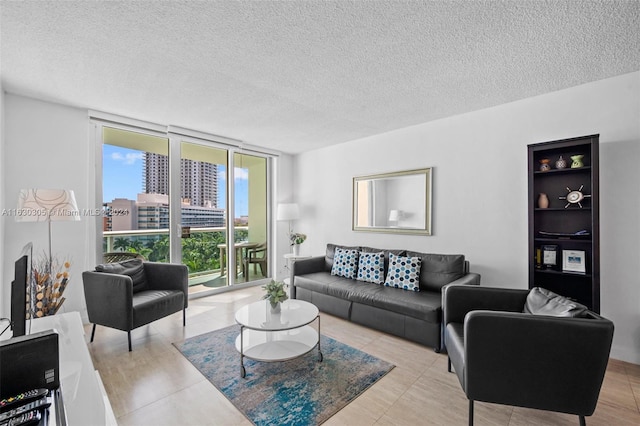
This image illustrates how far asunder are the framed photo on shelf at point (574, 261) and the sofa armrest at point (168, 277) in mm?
3775

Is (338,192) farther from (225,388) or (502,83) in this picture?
(225,388)

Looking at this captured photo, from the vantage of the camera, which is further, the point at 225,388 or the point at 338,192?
the point at 338,192

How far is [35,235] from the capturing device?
9.68 feet

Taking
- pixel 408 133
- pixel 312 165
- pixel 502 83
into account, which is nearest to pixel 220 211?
pixel 312 165

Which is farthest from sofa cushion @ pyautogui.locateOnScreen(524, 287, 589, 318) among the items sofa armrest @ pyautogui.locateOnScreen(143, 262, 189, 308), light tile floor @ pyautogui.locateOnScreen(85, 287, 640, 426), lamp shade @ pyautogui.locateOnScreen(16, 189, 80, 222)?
lamp shade @ pyautogui.locateOnScreen(16, 189, 80, 222)

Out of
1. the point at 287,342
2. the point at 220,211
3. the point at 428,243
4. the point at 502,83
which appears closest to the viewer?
the point at 287,342

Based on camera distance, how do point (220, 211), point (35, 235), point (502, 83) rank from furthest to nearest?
point (220, 211) → point (35, 235) → point (502, 83)

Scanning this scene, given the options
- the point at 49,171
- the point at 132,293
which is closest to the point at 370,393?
the point at 132,293

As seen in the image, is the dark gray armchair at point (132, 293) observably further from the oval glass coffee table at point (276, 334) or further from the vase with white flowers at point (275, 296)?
the vase with white flowers at point (275, 296)

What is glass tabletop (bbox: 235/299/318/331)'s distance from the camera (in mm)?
2240

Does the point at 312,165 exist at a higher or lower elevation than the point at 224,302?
higher

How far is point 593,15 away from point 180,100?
3.37 m

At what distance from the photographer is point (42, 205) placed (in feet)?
8.26

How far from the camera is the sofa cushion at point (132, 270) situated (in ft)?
9.46
